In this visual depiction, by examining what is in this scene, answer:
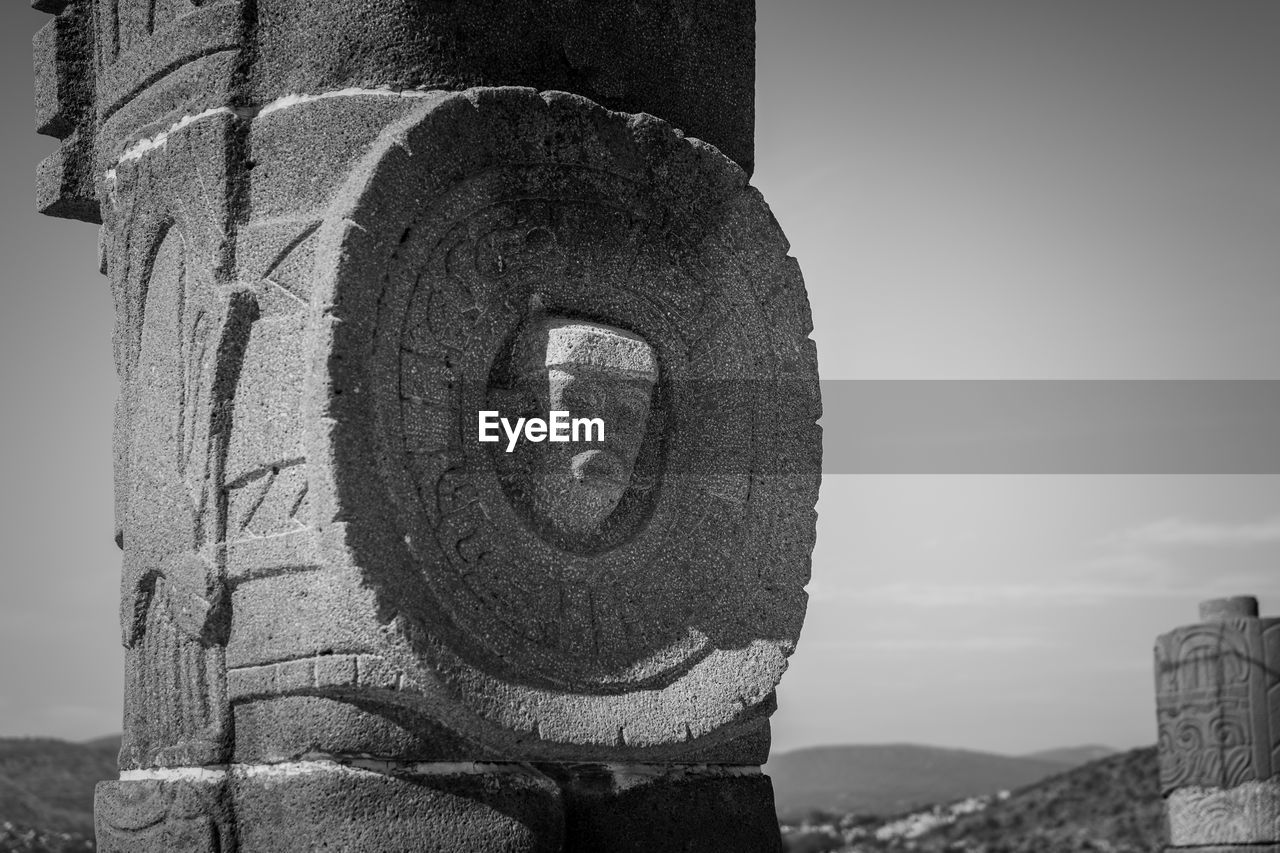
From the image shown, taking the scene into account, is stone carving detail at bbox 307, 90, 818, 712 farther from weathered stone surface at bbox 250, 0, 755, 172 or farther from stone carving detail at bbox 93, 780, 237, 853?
stone carving detail at bbox 93, 780, 237, 853

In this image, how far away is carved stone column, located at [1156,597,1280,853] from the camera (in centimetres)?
1031

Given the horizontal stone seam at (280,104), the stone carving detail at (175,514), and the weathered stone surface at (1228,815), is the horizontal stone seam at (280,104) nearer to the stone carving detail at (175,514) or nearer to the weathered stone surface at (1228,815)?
the stone carving detail at (175,514)

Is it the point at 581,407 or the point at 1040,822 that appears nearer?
the point at 581,407

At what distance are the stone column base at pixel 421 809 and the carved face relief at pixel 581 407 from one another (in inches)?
32.8

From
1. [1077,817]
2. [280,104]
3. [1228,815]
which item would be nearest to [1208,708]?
[1228,815]

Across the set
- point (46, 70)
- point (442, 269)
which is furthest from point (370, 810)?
point (46, 70)

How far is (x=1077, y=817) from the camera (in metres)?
18.7

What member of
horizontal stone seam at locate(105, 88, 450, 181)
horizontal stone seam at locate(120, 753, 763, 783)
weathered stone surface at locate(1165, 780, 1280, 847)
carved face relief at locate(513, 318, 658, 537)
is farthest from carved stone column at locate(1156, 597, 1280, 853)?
horizontal stone seam at locate(105, 88, 450, 181)

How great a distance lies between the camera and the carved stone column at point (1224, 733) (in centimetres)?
1031

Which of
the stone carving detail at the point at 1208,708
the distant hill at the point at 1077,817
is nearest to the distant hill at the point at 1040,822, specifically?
the distant hill at the point at 1077,817

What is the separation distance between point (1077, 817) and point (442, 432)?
16629 millimetres

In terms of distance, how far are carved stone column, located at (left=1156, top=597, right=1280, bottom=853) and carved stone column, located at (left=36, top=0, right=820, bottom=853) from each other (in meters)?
6.86

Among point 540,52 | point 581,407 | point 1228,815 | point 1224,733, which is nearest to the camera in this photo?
point 581,407

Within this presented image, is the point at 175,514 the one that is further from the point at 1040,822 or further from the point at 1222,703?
the point at 1040,822
